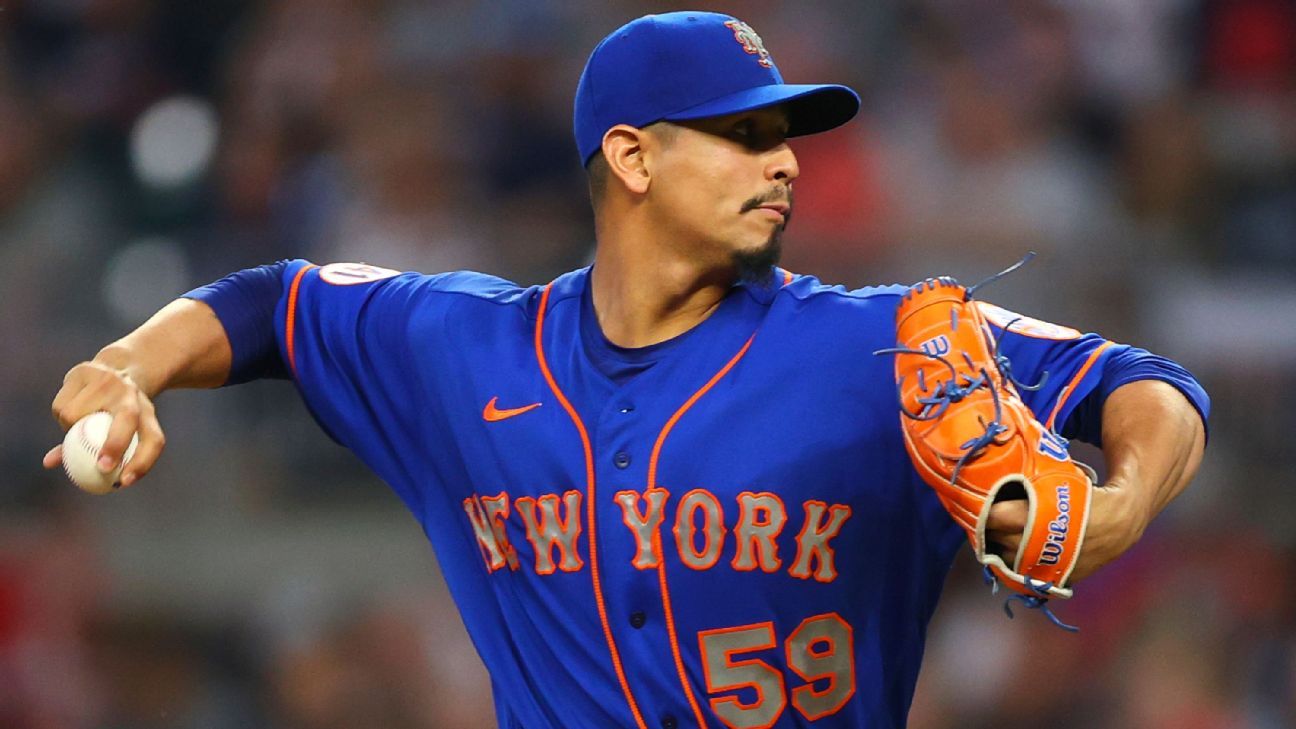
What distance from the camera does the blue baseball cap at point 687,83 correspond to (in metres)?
2.79

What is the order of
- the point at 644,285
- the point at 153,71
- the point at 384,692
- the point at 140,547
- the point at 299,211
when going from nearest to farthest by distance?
the point at 644,285
the point at 384,692
the point at 140,547
the point at 299,211
the point at 153,71

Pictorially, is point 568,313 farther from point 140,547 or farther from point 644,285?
point 140,547

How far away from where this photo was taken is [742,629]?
268 cm

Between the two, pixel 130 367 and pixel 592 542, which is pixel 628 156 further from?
pixel 130 367

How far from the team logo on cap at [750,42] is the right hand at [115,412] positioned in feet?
3.82

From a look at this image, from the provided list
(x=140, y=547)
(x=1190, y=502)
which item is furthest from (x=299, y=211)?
(x=1190, y=502)

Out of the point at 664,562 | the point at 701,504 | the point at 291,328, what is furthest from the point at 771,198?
the point at 291,328

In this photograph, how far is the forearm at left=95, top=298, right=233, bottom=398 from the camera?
2.81 m

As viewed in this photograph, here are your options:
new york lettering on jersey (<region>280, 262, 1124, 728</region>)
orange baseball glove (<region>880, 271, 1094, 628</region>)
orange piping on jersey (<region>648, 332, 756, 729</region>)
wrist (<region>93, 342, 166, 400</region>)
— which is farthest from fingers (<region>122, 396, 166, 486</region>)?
orange baseball glove (<region>880, 271, 1094, 628</region>)

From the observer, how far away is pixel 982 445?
225 centimetres

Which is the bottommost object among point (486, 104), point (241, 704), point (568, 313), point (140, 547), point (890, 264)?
point (241, 704)

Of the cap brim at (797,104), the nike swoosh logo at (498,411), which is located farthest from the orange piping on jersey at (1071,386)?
the nike swoosh logo at (498,411)

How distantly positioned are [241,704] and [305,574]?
49 cm

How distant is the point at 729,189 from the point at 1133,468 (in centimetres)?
86
